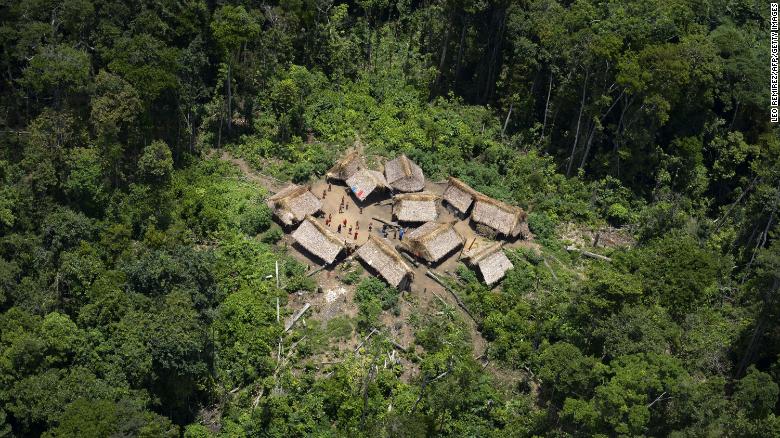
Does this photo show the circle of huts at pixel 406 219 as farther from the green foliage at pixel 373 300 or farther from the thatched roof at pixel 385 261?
the green foliage at pixel 373 300

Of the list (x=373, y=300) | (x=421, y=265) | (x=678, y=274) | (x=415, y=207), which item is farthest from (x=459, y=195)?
(x=678, y=274)

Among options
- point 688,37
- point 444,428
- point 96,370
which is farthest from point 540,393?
point 688,37

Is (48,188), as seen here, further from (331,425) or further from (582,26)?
(582,26)

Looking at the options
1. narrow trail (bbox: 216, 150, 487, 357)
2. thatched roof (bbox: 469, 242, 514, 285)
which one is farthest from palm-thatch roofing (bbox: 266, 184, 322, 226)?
thatched roof (bbox: 469, 242, 514, 285)

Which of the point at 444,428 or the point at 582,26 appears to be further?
the point at 582,26

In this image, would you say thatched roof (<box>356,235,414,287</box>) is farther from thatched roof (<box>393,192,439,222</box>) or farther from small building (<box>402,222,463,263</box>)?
thatched roof (<box>393,192,439,222</box>)
